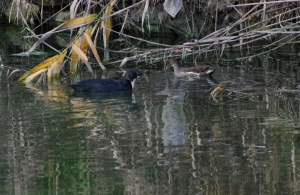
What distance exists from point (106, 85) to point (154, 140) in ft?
11.0

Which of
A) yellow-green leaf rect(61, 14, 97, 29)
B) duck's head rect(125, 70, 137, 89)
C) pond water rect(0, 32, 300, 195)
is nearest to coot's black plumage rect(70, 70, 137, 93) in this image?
duck's head rect(125, 70, 137, 89)

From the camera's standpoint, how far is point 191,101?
26.3ft

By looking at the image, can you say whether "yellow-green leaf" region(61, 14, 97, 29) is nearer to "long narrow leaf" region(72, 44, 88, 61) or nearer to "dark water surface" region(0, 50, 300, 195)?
"long narrow leaf" region(72, 44, 88, 61)

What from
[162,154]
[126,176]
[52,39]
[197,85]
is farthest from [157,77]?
[52,39]

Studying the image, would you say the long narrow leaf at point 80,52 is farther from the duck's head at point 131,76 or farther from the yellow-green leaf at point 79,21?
the duck's head at point 131,76

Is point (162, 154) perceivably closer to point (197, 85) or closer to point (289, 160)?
point (289, 160)

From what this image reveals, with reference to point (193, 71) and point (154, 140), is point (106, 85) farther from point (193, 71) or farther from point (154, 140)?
point (154, 140)

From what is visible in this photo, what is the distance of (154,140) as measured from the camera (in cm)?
592

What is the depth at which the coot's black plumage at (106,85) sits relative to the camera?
893 cm

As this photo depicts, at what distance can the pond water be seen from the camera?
4.69 m

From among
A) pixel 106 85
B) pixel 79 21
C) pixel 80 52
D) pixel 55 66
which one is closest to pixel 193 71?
pixel 106 85

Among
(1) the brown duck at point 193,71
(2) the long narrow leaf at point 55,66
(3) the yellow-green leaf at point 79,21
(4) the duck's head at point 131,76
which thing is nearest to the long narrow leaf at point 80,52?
(2) the long narrow leaf at point 55,66

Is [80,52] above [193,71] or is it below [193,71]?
above

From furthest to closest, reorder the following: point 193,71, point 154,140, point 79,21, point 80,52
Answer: point 193,71 < point 80,52 < point 79,21 < point 154,140
